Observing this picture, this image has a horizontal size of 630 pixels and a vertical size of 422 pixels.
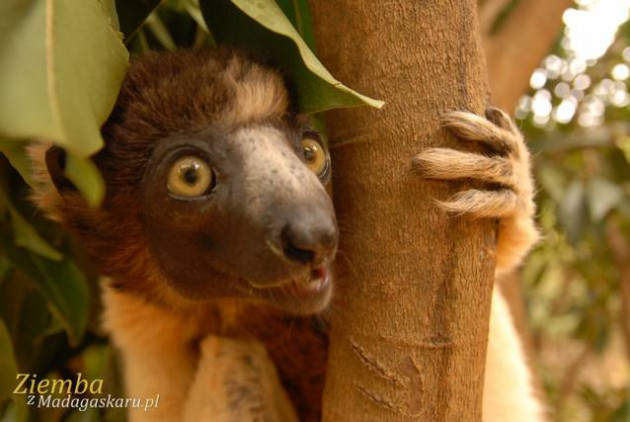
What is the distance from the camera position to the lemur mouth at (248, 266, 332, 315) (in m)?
1.51

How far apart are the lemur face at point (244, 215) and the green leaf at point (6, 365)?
22.7 inches

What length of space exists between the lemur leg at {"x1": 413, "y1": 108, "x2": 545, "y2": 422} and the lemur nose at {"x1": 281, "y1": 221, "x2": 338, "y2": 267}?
0.79ft

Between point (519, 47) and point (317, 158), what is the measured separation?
196 cm

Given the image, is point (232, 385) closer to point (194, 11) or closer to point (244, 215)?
point (244, 215)

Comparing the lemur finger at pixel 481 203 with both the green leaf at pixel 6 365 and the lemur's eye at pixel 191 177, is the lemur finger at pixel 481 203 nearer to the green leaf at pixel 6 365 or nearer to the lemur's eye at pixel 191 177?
the lemur's eye at pixel 191 177

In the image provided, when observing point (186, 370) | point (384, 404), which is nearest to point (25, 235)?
point (186, 370)

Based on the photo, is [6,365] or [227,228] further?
[6,365]

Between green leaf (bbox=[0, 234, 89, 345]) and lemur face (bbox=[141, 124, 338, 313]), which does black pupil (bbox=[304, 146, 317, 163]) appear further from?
green leaf (bbox=[0, 234, 89, 345])

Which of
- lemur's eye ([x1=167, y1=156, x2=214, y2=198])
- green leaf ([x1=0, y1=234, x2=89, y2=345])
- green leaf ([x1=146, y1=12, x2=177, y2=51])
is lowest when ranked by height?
green leaf ([x1=0, y1=234, x2=89, y2=345])

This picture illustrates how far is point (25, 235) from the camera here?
191cm

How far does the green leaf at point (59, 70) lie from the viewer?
0.95m

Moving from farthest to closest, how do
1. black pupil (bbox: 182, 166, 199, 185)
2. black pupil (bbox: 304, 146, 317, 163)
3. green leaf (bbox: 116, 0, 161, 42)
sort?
green leaf (bbox: 116, 0, 161, 42) → black pupil (bbox: 304, 146, 317, 163) → black pupil (bbox: 182, 166, 199, 185)

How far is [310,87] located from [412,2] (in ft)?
0.90


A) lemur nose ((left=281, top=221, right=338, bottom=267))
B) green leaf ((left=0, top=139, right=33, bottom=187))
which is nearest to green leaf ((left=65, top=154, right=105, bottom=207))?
green leaf ((left=0, top=139, right=33, bottom=187))
